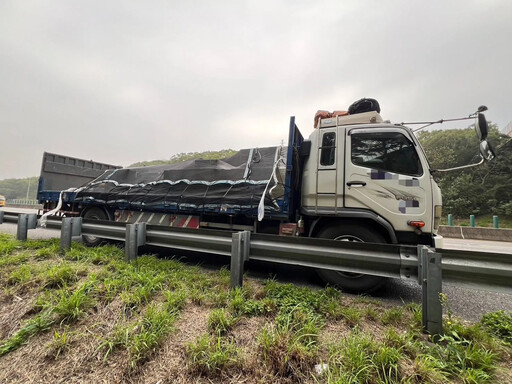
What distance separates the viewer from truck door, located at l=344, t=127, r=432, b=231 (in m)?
3.07

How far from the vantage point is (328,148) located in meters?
3.54

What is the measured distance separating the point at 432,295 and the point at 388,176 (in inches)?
75.7

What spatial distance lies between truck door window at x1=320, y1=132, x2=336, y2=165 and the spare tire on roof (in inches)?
41.3

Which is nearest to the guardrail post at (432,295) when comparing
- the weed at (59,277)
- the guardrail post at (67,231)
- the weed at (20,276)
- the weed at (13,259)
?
the weed at (59,277)

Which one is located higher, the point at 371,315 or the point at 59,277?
the point at 59,277

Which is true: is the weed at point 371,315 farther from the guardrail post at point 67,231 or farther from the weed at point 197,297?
the guardrail post at point 67,231

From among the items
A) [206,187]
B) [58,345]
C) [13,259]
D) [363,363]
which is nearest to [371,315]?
[363,363]

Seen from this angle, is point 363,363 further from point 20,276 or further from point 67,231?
point 67,231

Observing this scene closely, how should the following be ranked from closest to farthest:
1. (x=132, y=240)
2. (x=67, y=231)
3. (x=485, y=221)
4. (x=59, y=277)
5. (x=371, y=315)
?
1. (x=371, y=315)
2. (x=59, y=277)
3. (x=132, y=240)
4. (x=67, y=231)
5. (x=485, y=221)

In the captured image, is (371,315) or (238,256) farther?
(238,256)

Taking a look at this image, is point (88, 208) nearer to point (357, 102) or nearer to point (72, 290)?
point (72, 290)

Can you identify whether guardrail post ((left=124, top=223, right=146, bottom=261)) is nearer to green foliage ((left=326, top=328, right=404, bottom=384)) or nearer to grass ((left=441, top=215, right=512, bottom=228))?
green foliage ((left=326, top=328, right=404, bottom=384))

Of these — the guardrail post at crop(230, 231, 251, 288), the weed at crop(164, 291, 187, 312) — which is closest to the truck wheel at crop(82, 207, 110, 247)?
the weed at crop(164, 291, 187, 312)

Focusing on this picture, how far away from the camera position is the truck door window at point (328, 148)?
3508mm
